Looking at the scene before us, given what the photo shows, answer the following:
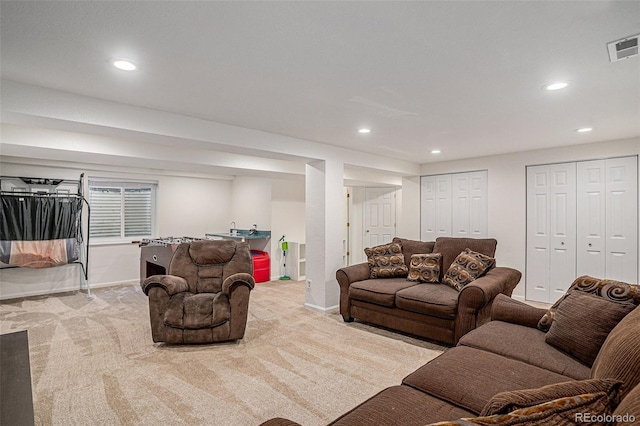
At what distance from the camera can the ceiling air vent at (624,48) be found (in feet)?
6.08

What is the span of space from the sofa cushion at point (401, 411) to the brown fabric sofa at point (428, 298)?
1.88 meters

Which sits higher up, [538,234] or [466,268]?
[538,234]

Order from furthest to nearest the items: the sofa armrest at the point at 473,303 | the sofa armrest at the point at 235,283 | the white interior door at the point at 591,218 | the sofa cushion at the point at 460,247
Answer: the white interior door at the point at 591,218 < the sofa cushion at the point at 460,247 < the sofa armrest at the point at 235,283 < the sofa armrest at the point at 473,303

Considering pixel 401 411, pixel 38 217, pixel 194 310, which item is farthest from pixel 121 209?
pixel 401 411

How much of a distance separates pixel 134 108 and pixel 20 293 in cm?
453

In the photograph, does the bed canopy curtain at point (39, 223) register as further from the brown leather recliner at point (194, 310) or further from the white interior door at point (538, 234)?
the white interior door at point (538, 234)

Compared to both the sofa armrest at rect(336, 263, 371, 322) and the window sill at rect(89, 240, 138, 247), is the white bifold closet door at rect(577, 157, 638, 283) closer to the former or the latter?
the sofa armrest at rect(336, 263, 371, 322)

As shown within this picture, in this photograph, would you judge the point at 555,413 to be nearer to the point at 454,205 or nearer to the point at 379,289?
the point at 379,289

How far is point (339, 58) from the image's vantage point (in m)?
2.14

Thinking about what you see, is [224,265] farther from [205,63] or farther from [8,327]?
[8,327]

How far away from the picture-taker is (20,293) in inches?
215

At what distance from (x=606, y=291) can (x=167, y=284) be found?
3.58 m

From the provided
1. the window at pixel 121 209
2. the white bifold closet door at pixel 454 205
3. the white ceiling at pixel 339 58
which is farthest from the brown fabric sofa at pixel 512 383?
the window at pixel 121 209

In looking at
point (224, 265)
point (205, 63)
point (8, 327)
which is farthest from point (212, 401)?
point (8, 327)
